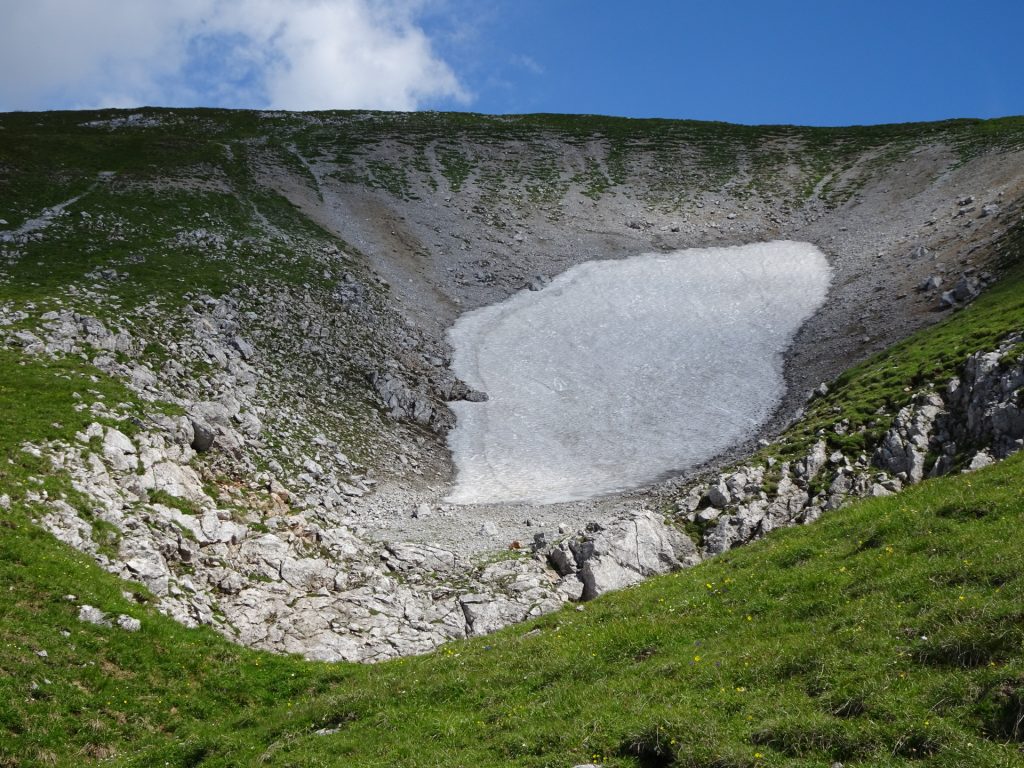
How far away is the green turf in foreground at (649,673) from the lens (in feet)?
36.5

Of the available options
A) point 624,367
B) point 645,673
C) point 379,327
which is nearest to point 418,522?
point 645,673

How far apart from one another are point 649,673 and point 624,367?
4168 cm

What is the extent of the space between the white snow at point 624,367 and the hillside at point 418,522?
233cm

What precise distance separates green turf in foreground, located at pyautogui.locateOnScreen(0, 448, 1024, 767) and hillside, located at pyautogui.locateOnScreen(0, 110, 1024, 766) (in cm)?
9

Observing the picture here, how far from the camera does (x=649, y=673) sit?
14.6m

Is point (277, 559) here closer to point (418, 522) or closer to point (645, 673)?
point (418, 522)

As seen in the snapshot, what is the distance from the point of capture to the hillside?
13.0m

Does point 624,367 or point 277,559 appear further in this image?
point 624,367

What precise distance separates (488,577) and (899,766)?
67.7 feet

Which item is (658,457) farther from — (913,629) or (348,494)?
(913,629)

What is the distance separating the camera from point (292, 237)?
62.4m

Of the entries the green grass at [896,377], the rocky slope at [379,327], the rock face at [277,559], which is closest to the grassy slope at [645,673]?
the rock face at [277,559]

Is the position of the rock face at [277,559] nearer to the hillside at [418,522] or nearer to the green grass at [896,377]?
the hillside at [418,522]

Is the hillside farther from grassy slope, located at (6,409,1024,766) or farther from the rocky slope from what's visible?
the rocky slope
